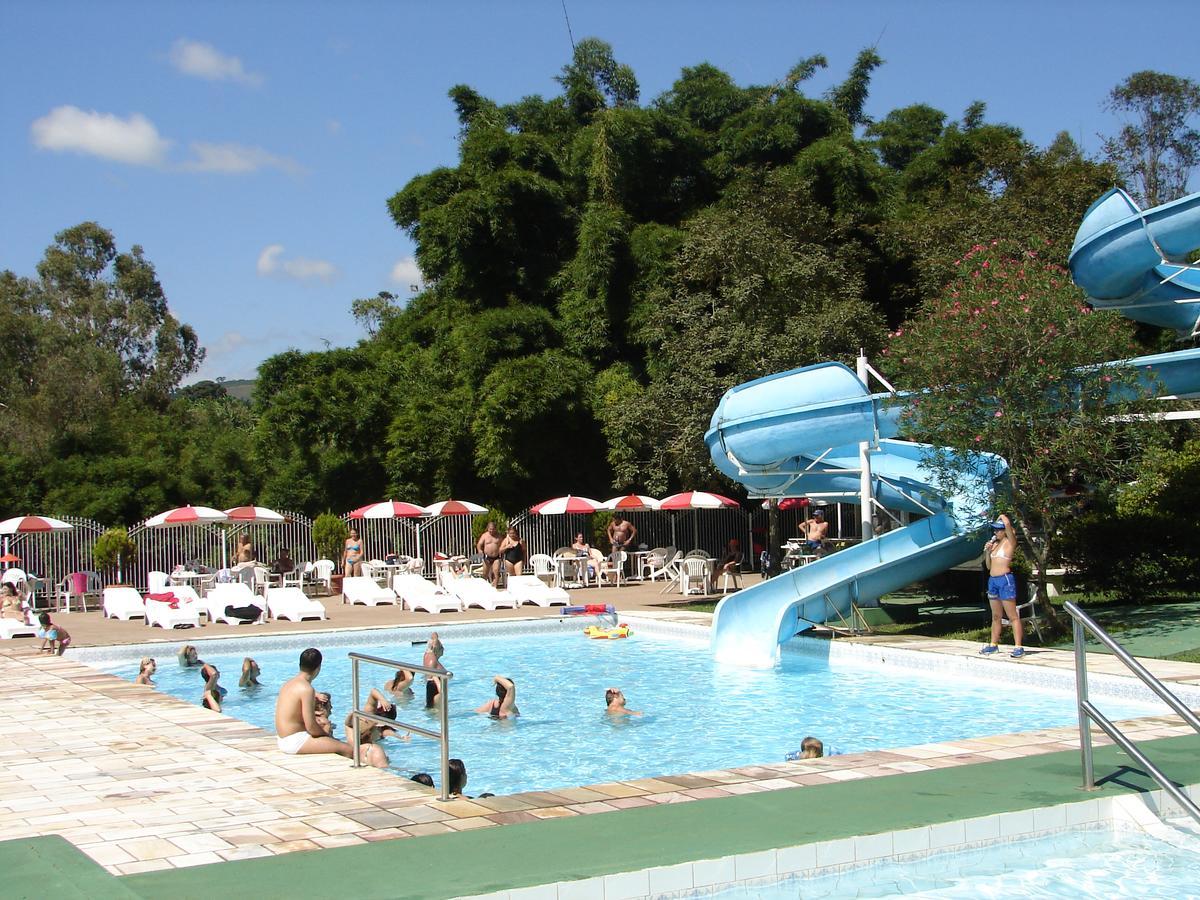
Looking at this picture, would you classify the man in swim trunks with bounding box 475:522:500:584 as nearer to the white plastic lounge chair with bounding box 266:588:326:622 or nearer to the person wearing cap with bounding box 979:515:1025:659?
the white plastic lounge chair with bounding box 266:588:326:622

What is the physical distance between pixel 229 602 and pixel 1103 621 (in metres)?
13.6

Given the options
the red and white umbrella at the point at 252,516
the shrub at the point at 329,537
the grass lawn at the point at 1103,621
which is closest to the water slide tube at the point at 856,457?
the grass lawn at the point at 1103,621

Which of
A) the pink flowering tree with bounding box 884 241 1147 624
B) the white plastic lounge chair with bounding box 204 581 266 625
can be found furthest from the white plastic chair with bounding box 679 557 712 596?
the pink flowering tree with bounding box 884 241 1147 624

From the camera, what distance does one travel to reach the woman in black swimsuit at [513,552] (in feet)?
80.8

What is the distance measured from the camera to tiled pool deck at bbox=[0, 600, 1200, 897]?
5828 mm

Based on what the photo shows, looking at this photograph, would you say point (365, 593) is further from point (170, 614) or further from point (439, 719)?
point (439, 719)

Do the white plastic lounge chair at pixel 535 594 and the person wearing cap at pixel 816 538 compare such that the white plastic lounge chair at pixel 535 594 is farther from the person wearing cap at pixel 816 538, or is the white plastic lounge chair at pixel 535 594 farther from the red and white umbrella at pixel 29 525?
the red and white umbrella at pixel 29 525

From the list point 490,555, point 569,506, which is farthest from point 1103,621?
point 569,506

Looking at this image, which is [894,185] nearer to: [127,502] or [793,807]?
[127,502]

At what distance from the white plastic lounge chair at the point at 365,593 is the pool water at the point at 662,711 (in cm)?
593

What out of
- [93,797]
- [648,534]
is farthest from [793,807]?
[648,534]

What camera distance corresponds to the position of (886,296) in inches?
1266

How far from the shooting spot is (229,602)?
1988cm

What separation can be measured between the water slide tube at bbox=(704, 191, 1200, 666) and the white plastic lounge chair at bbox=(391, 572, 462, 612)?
7.29 m
